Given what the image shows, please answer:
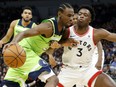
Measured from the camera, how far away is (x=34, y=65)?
18.0 ft

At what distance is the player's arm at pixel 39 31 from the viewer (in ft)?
16.0

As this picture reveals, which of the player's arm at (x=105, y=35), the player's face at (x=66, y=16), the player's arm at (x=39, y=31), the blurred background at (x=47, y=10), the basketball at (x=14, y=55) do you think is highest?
the player's face at (x=66, y=16)

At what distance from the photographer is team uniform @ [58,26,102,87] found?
Result: 5816mm

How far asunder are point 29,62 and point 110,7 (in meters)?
15.4

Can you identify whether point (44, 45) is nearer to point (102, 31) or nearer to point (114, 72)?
point (102, 31)

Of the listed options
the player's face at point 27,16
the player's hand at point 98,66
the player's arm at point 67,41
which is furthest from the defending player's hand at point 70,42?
the player's face at point 27,16

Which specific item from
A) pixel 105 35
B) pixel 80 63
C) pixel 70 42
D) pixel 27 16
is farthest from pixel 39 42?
pixel 105 35

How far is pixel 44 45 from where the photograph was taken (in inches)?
223

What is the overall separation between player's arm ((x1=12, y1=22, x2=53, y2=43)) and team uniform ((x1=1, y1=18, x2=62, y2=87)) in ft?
0.33

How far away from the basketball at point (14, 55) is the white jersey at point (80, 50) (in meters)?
1.25

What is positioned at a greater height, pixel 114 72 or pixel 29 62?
pixel 29 62

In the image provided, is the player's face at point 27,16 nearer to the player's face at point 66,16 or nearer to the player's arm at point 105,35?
the player's face at point 66,16

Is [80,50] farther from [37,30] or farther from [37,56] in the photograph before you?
[37,30]

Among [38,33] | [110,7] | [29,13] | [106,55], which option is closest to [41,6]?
[110,7]
